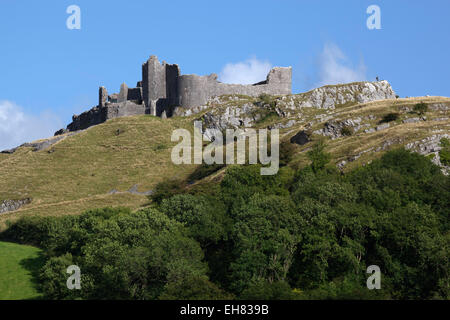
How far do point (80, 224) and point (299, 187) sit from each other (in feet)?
74.6

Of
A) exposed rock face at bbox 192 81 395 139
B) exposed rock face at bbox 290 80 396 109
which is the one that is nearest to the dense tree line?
exposed rock face at bbox 192 81 395 139

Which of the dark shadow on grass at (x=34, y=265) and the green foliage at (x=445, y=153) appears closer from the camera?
the dark shadow on grass at (x=34, y=265)

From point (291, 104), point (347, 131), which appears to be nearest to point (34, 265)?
point (347, 131)

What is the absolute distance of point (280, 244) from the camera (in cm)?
5384

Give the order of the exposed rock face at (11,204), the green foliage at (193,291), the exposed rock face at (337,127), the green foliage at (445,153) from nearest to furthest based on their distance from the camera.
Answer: the green foliage at (193,291) < the green foliage at (445,153) < the exposed rock face at (11,204) < the exposed rock face at (337,127)

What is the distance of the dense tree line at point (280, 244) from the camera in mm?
48938

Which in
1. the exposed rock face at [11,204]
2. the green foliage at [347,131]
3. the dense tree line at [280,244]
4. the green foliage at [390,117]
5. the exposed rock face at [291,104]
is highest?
the exposed rock face at [291,104]

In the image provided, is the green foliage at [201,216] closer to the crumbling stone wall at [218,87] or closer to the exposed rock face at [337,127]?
the exposed rock face at [337,127]

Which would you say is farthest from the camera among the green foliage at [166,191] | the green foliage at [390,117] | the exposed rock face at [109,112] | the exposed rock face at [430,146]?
the exposed rock face at [109,112]

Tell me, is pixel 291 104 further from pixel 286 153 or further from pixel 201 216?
pixel 201 216

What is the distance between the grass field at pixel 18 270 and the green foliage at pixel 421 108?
57.5 m

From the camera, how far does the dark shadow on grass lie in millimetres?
65713

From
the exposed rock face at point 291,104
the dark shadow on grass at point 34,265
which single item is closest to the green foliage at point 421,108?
the exposed rock face at point 291,104

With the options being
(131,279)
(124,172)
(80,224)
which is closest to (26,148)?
(124,172)
